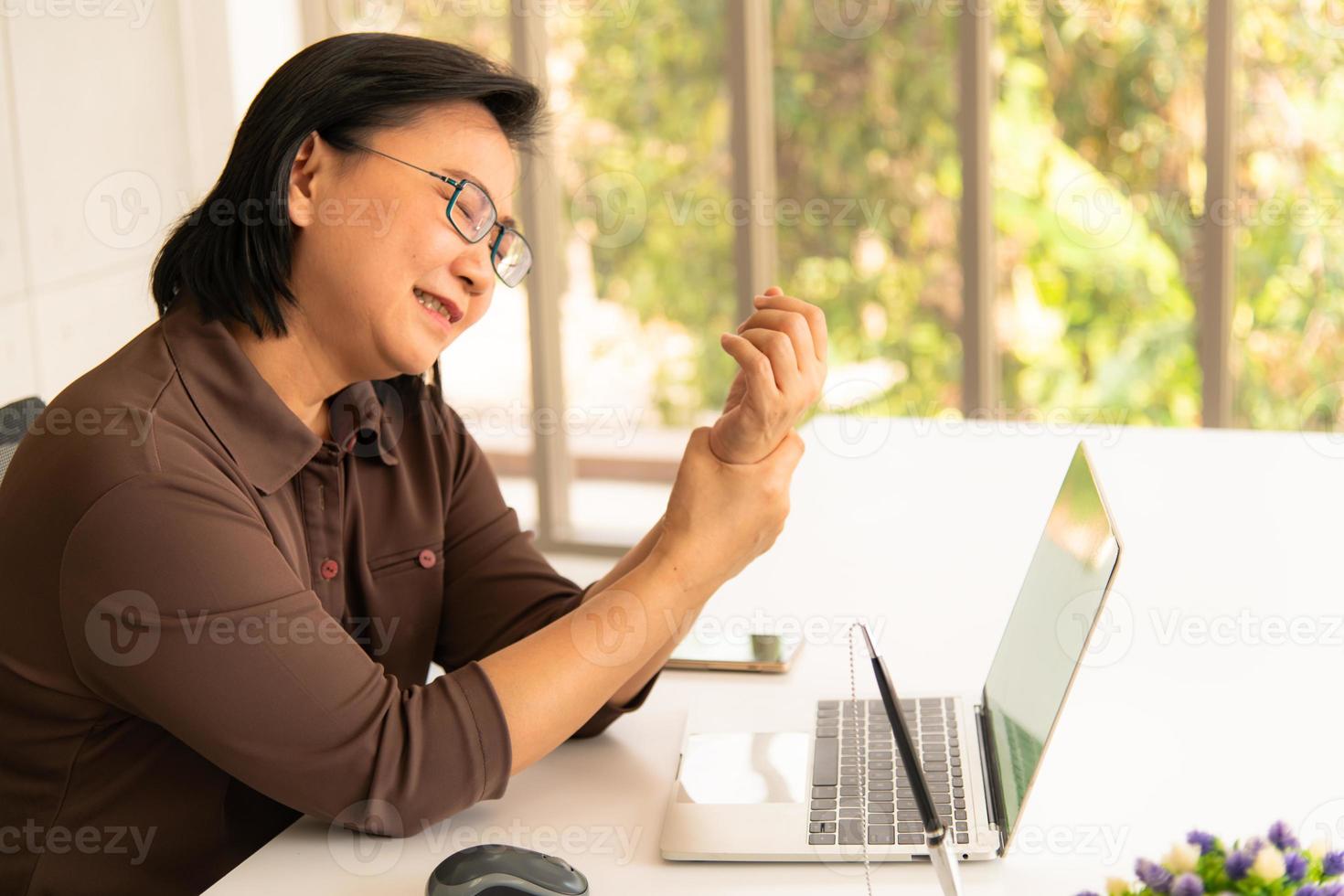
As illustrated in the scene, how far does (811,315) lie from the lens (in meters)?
1.31

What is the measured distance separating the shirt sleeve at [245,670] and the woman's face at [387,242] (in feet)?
0.87

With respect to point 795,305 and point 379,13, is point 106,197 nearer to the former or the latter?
point 379,13

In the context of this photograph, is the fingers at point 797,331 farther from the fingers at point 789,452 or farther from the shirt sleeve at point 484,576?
the shirt sleeve at point 484,576

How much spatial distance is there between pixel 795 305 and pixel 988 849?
21.0 inches

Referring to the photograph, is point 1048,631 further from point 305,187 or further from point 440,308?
point 305,187

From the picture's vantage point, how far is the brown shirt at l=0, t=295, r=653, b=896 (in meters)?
1.08

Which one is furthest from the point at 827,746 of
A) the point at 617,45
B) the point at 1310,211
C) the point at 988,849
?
the point at 617,45

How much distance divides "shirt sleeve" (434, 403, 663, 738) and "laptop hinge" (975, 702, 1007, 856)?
1.44 feet

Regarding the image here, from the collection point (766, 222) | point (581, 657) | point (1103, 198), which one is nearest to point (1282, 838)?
point (581, 657)

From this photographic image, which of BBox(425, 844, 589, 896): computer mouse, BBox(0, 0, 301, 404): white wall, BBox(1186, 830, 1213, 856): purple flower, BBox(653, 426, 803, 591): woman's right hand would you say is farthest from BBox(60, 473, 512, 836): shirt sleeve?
BBox(0, 0, 301, 404): white wall

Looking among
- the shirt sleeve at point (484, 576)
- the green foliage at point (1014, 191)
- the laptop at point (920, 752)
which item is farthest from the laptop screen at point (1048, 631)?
the green foliage at point (1014, 191)

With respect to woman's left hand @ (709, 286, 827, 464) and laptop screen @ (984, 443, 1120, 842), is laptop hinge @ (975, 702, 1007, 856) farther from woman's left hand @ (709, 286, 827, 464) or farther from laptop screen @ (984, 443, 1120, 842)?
woman's left hand @ (709, 286, 827, 464)

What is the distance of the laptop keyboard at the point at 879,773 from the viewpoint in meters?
1.10

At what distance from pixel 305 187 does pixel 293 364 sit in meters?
0.18
